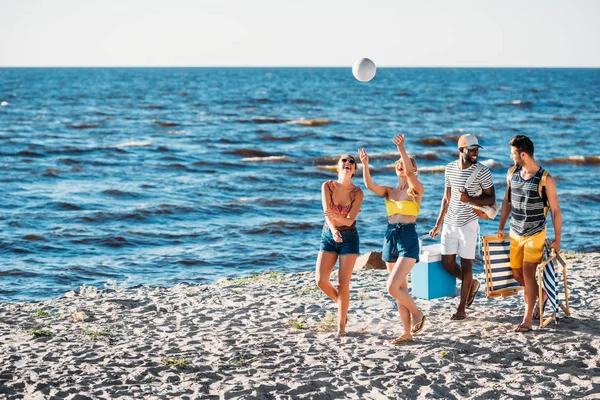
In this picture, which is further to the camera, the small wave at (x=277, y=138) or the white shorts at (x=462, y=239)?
the small wave at (x=277, y=138)

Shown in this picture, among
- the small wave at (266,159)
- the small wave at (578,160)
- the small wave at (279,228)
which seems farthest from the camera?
the small wave at (578,160)

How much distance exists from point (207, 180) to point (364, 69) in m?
13.5

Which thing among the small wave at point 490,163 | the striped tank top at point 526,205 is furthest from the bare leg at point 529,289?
the small wave at point 490,163

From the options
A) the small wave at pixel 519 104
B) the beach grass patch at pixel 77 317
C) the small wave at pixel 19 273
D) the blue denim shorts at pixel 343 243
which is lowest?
the small wave at pixel 19 273

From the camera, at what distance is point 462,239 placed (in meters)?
7.27

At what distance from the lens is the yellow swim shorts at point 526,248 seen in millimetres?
6938

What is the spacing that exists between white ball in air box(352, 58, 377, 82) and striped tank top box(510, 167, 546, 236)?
87.3 inches

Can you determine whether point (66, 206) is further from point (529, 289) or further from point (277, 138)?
point (277, 138)

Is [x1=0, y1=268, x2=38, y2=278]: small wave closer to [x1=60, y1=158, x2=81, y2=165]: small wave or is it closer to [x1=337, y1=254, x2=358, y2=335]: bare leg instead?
[x1=337, y1=254, x2=358, y2=335]: bare leg

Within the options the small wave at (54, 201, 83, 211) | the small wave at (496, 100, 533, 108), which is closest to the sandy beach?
the small wave at (54, 201, 83, 211)

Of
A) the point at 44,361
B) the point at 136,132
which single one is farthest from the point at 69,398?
the point at 136,132

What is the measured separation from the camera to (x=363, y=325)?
305 inches

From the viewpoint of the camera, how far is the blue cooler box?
7.53 m

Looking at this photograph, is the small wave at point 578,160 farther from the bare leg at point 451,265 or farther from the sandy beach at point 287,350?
the bare leg at point 451,265
